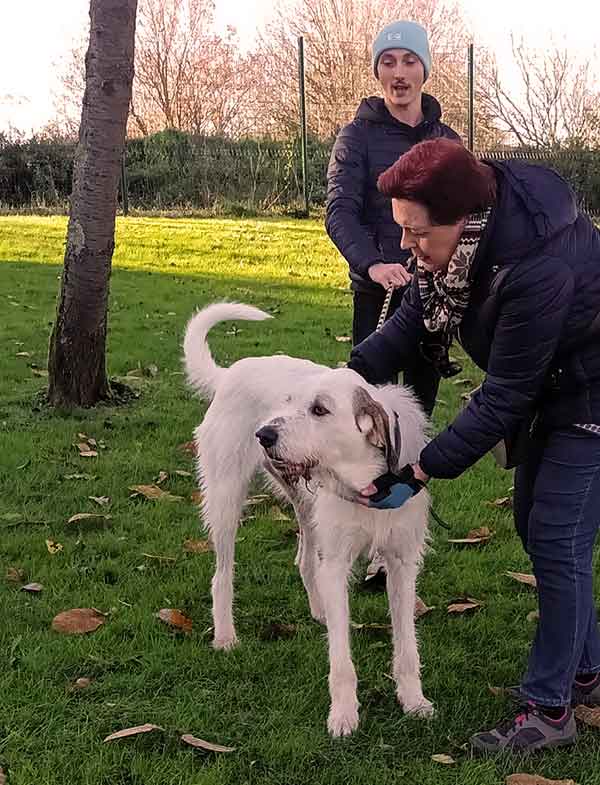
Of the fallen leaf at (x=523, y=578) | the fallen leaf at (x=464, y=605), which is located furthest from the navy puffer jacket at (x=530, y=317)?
the fallen leaf at (x=523, y=578)

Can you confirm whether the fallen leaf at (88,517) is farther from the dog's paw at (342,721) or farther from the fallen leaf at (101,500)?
the dog's paw at (342,721)

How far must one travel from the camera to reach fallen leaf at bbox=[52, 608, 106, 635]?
12.9 ft

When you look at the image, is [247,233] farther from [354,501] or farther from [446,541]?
[354,501]

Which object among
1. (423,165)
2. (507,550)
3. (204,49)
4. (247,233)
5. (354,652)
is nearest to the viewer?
(423,165)

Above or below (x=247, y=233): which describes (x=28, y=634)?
below

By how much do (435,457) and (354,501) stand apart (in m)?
0.41

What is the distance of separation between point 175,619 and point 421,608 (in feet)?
3.60

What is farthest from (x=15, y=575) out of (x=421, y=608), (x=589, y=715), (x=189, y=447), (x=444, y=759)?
(x=589, y=715)

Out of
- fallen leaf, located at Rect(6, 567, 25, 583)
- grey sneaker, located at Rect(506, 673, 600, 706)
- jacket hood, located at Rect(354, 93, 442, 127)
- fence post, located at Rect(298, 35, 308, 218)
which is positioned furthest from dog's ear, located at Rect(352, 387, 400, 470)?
fence post, located at Rect(298, 35, 308, 218)

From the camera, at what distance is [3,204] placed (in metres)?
21.6

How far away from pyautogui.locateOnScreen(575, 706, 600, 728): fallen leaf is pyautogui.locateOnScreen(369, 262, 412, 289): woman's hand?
1.85m

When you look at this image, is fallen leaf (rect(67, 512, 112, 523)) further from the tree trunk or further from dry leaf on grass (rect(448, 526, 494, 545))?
the tree trunk

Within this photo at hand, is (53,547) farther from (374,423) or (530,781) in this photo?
(530,781)

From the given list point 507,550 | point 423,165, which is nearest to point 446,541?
point 507,550
